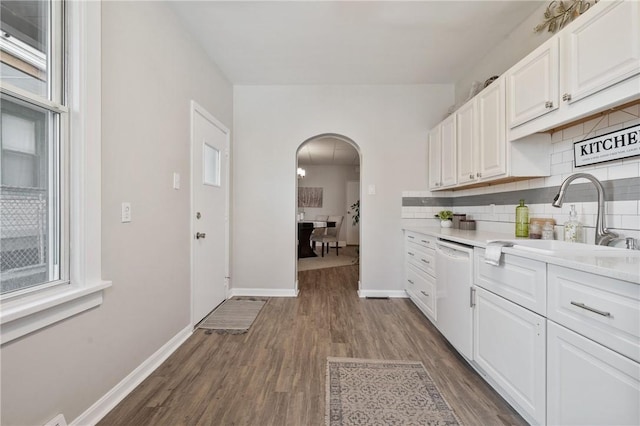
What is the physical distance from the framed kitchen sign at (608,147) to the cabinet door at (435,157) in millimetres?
1402

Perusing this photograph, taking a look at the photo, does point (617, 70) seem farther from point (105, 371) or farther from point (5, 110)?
point (105, 371)

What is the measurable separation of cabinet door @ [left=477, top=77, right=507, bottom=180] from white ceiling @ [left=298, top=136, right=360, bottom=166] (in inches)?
127

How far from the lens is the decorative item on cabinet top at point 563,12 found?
5.00 ft

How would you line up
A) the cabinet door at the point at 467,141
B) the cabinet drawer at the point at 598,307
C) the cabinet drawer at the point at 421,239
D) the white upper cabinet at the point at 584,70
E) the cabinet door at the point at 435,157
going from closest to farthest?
the cabinet drawer at the point at 598,307, the white upper cabinet at the point at 584,70, the cabinet door at the point at 467,141, the cabinet drawer at the point at 421,239, the cabinet door at the point at 435,157

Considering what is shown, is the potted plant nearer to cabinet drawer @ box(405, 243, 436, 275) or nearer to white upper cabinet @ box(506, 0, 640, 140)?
cabinet drawer @ box(405, 243, 436, 275)

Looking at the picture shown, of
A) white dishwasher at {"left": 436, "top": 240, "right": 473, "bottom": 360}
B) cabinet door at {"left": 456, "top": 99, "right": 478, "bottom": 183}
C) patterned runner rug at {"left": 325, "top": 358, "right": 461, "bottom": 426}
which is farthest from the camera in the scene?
cabinet door at {"left": 456, "top": 99, "right": 478, "bottom": 183}

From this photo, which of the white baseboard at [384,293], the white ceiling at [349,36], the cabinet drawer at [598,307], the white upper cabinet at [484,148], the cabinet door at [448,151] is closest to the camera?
the cabinet drawer at [598,307]

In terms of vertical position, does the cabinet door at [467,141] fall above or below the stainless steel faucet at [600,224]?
above

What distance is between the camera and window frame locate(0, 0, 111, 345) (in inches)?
50.3

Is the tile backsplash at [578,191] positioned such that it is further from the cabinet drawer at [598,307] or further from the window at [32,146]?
the window at [32,146]

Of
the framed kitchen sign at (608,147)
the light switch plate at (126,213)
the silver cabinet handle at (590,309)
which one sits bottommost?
the silver cabinet handle at (590,309)

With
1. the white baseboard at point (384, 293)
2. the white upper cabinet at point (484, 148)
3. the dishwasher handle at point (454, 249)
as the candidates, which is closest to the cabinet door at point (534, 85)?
the white upper cabinet at point (484, 148)

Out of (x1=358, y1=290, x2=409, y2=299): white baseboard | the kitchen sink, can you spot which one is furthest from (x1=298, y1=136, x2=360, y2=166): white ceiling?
the kitchen sink

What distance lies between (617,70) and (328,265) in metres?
4.58
